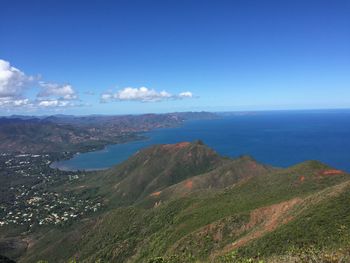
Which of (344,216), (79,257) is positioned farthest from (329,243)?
(79,257)

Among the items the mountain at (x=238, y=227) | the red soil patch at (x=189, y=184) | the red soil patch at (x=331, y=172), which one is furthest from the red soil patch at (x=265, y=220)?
the red soil patch at (x=189, y=184)

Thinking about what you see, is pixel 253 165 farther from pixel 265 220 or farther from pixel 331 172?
pixel 265 220

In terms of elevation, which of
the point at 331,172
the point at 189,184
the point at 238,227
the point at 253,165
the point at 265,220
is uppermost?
the point at 331,172

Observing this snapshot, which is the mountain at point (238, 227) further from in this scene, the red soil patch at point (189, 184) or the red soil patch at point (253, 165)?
the red soil patch at point (253, 165)

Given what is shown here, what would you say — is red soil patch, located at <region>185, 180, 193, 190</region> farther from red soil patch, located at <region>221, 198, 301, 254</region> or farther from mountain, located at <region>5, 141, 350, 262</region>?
red soil patch, located at <region>221, 198, 301, 254</region>

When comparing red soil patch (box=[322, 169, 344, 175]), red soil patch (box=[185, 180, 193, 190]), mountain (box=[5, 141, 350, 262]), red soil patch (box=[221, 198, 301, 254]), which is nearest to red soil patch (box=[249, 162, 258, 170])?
red soil patch (box=[185, 180, 193, 190])

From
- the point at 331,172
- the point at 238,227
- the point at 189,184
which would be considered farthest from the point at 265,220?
the point at 189,184

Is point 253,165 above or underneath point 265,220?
underneath

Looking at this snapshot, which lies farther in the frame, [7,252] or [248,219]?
[7,252]

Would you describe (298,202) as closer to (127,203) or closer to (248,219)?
(248,219)

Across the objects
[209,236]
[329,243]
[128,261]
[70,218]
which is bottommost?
[70,218]

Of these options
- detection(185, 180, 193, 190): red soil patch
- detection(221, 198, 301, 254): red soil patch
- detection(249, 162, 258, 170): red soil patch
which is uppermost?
detection(221, 198, 301, 254): red soil patch
